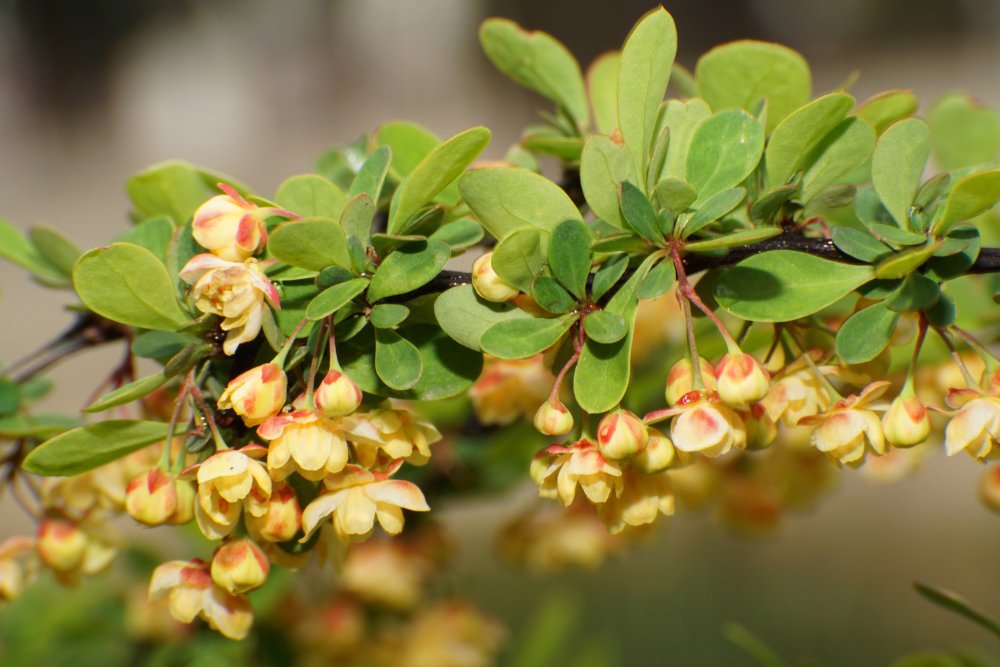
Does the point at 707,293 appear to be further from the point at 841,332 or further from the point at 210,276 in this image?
the point at 210,276

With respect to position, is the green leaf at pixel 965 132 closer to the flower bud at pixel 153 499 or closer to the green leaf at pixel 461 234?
the green leaf at pixel 461 234

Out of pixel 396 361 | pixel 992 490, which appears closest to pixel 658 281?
pixel 396 361

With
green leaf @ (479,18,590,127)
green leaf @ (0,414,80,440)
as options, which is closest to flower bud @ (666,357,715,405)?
green leaf @ (479,18,590,127)

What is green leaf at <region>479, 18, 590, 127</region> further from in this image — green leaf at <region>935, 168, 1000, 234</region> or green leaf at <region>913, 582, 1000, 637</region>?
green leaf at <region>913, 582, 1000, 637</region>

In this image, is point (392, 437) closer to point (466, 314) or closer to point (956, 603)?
point (466, 314)

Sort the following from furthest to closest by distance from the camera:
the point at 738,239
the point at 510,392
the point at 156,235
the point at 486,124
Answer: the point at 486,124
the point at 510,392
the point at 156,235
the point at 738,239

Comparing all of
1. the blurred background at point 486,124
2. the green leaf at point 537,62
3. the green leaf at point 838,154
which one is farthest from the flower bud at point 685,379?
the blurred background at point 486,124
